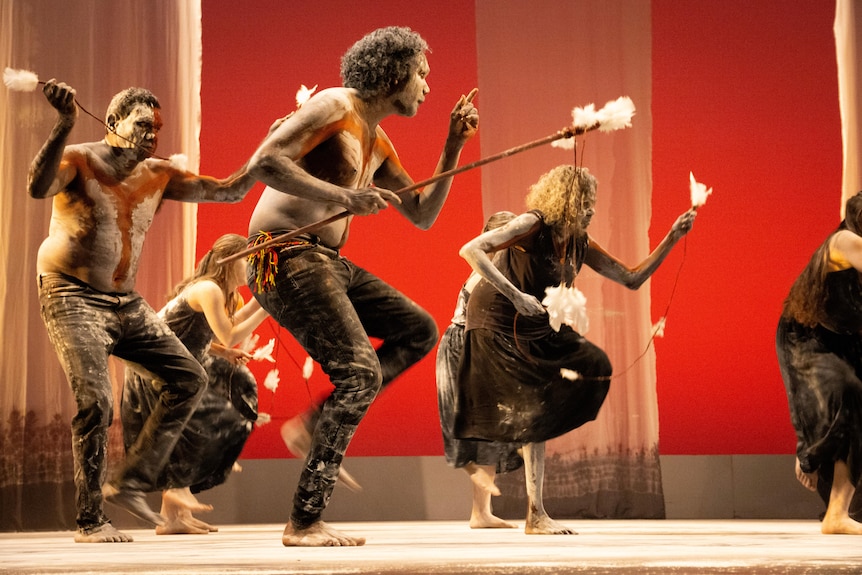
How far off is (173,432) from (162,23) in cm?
325

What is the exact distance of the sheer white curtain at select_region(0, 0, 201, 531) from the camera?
239 inches

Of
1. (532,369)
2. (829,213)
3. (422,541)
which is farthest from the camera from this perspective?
(829,213)

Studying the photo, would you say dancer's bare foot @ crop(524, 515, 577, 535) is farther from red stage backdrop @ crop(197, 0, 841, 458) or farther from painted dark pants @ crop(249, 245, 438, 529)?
red stage backdrop @ crop(197, 0, 841, 458)

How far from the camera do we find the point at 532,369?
4.29 meters

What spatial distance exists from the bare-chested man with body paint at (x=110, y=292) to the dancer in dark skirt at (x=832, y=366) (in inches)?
91.8

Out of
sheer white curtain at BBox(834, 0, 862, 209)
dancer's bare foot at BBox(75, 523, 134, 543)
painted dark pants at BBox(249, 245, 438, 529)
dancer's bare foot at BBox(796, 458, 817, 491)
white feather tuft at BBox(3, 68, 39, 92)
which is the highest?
sheer white curtain at BBox(834, 0, 862, 209)

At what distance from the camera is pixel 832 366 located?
14.6 ft

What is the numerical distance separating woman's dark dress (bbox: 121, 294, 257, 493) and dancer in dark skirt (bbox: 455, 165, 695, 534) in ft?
4.15

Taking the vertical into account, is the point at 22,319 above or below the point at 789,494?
above

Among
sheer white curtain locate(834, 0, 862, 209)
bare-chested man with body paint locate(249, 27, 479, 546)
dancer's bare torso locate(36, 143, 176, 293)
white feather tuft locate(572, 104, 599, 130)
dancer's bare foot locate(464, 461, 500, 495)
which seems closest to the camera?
bare-chested man with body paint locate(249, 27, 479, 546)

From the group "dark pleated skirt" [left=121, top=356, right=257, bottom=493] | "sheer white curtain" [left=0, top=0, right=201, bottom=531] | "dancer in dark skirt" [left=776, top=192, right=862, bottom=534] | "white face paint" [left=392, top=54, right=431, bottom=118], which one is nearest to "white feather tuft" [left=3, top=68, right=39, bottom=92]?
"white face paint" [left=392, top=54, right=431, bottom=118]

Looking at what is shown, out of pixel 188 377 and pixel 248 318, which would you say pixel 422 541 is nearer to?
pixel 188 377

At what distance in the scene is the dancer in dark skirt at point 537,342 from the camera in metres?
4.21

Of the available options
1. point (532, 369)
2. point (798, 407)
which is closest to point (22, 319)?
point (532, 369)
